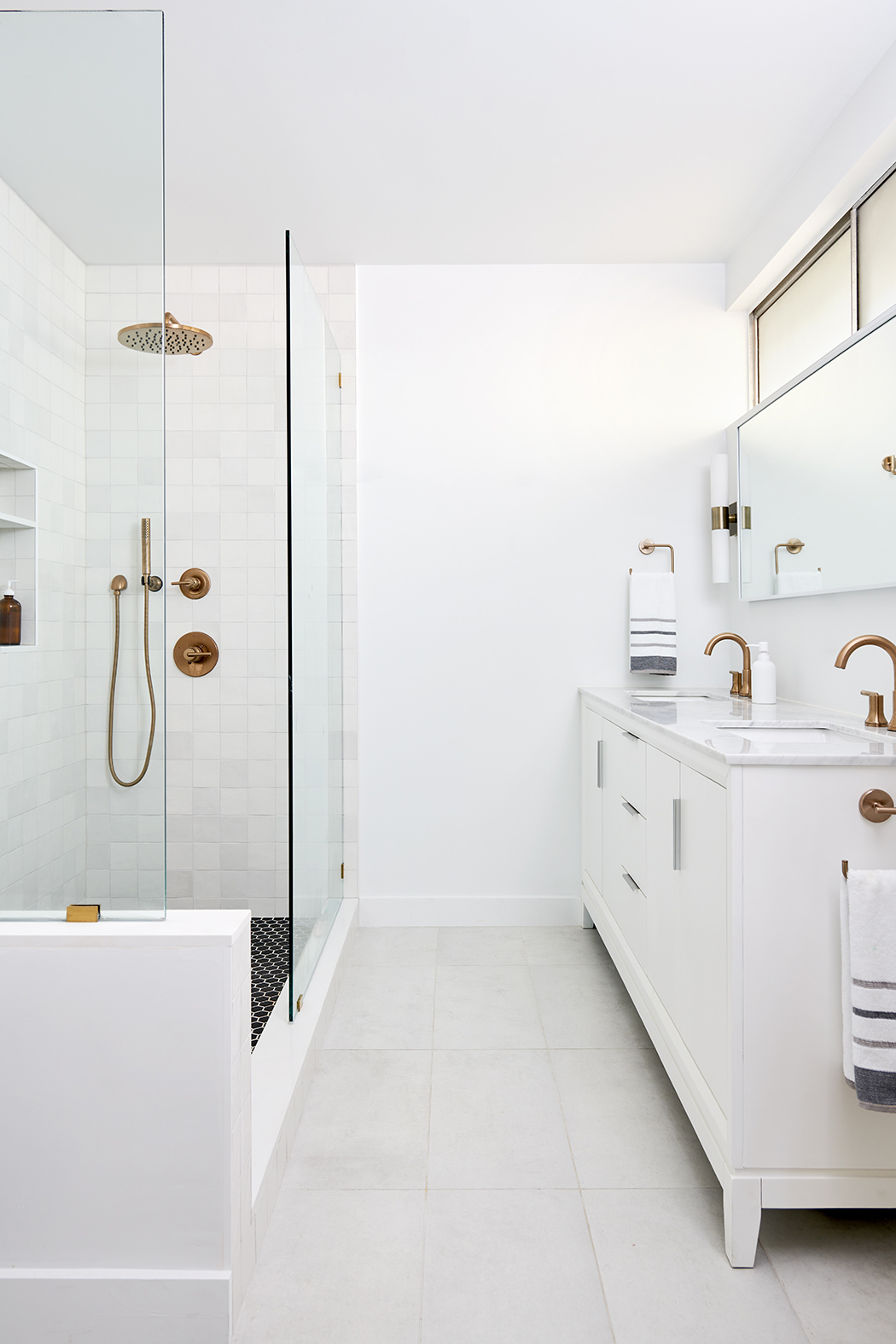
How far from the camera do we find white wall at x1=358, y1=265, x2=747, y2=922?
10.3 ft

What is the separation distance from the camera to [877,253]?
2197 millimetres

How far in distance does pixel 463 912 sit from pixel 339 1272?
1799mm

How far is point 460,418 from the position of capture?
3143 mm

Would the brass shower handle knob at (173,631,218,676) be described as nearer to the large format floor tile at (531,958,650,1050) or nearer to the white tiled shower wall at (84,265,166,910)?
the large format floor tile at (531,958,650,1050)

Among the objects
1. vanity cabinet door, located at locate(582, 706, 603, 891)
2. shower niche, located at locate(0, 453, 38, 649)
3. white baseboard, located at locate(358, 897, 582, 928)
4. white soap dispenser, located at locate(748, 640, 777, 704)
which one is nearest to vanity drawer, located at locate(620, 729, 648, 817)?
vanity cabinet door, located at locate(582, 706, 603, 891)

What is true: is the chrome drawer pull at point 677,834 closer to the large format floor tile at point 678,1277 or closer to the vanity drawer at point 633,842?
the vanity drawer at point 633,842

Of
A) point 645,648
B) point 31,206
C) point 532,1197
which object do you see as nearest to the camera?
point 31,206

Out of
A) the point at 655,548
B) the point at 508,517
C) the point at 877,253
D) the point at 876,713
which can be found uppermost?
the point at 877,253

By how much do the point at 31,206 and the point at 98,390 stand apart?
0.27m

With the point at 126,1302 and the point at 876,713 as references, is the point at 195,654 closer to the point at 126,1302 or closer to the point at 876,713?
the point at 126,1302

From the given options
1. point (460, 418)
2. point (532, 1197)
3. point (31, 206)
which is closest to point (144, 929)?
point (532, 1197)

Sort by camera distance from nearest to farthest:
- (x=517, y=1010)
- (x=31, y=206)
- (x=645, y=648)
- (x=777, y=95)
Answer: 1. (x=31, y=206)
2. (x=777, y=95)
3. (x=517, y=1010)
4. (x=645, y=648)

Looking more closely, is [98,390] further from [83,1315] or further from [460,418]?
[460,418]

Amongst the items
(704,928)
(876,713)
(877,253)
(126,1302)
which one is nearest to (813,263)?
(877,253)
